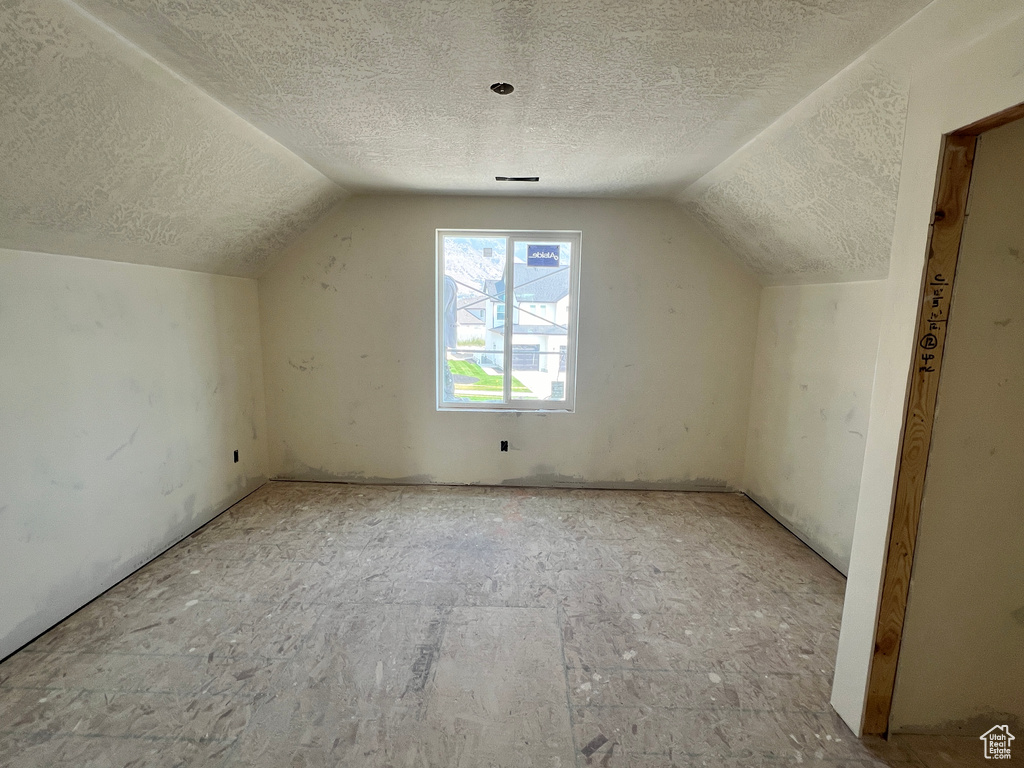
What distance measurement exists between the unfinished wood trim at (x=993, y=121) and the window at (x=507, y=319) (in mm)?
2555

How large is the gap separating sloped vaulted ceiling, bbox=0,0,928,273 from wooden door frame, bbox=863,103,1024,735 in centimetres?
45

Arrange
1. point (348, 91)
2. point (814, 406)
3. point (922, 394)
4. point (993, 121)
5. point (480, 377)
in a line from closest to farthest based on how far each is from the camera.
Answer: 1. point (993, 121)
2. point (922, 394)
3. point (348, 91)
4. point (814, 406)
5. point (480, 377)

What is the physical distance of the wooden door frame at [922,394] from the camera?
1.39 meters

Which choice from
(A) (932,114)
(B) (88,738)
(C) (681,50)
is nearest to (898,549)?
(A) (932,114)

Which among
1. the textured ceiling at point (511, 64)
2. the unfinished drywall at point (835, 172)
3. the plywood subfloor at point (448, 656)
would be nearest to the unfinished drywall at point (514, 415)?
the unfinished drywall at point (835, 172)

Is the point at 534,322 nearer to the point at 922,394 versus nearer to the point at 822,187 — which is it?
the point at 822,187

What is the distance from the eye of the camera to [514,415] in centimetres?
394

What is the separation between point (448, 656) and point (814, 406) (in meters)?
2.68

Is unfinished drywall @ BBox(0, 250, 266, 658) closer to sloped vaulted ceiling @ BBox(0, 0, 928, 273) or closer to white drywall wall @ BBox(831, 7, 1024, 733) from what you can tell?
sloped vaulted ceiling @ BBox(0, 0, 928, 273)

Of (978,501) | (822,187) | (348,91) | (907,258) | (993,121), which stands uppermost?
(348,91)

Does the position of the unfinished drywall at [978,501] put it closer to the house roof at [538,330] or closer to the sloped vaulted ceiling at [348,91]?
the sloped vaulted ceiling at [348,91]

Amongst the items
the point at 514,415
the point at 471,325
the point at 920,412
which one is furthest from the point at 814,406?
the point at 471,325

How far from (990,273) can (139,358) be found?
147 inches

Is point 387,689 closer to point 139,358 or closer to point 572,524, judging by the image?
point 572,524
